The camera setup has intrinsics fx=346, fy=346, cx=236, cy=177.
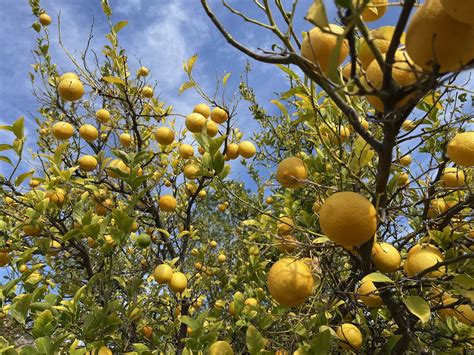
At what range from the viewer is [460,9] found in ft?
1.99

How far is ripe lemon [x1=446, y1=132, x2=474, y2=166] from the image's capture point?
146 cm

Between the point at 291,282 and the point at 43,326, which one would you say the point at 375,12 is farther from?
the point at 43,326

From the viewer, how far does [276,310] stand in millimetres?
2088

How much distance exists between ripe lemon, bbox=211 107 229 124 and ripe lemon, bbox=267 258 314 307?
157 centimetres

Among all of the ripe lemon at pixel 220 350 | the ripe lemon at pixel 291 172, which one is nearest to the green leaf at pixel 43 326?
the ripe lemon at pixel 220 350

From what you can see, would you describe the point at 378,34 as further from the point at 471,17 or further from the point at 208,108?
the point at 208,108

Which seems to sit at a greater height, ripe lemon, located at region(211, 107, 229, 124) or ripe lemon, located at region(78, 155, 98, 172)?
ripe lemon, located at region(211, 107, 229, 124)

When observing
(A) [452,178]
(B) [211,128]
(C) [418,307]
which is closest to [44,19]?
(B) [211,128]

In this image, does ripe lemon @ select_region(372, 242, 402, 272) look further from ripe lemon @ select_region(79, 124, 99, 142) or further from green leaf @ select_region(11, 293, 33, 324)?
ripe lemon @ select_region(79, 124, 99, 142)

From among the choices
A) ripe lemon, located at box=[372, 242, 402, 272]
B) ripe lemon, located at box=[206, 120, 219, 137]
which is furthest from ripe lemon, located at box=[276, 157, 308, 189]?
ripe lemon, located at box=[206, 120, 219, 137]

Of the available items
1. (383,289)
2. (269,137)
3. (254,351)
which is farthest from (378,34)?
(269,137)

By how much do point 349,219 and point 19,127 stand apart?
214 centimetres

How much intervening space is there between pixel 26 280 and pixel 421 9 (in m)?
2.37

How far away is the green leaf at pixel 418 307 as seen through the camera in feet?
3.35
